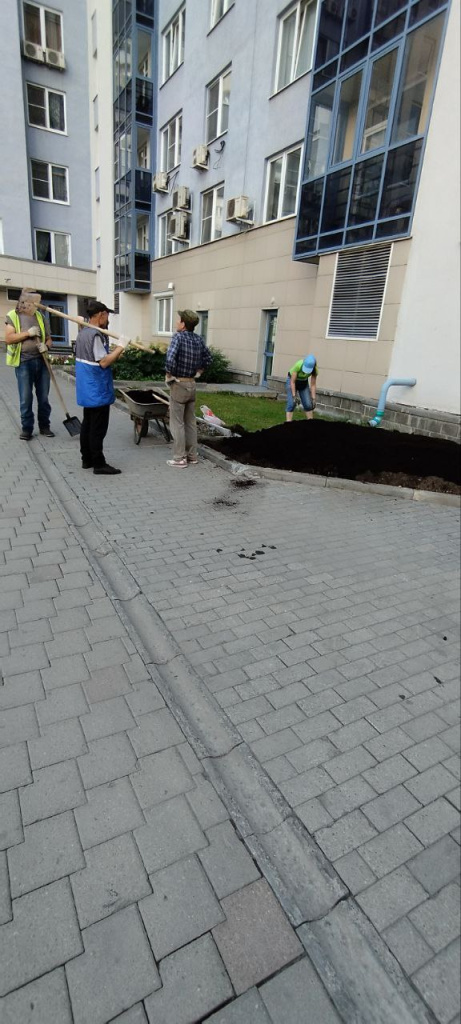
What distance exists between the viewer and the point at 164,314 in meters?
24.0

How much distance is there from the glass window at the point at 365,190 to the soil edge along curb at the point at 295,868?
35.6ft

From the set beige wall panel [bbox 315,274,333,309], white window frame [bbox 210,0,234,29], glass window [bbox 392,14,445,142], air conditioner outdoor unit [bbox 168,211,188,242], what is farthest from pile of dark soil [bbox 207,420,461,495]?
white window frame [bbox 210,0,234,29]

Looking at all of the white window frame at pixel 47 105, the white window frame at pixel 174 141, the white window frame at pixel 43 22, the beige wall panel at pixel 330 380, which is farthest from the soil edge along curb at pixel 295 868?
the white window frame at pixel 43 22

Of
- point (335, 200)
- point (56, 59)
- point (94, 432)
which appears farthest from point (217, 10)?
point (94, 432)

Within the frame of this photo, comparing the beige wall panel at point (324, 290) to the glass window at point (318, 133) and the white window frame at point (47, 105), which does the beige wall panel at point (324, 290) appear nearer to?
the glass window at point (318, 133)

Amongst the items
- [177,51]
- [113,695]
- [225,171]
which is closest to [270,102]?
[225,171]

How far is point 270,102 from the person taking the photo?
1445 centimetres

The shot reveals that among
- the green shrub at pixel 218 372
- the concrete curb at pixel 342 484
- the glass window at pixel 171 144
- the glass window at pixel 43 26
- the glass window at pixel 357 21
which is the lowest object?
the concrete curb at pixel 342 484

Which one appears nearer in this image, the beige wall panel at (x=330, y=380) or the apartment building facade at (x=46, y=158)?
the beige wall panel at (x=330, y=380)

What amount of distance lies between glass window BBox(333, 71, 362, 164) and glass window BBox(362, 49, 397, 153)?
622 mm

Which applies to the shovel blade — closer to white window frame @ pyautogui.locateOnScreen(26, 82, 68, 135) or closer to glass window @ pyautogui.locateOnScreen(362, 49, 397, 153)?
glass window @ pyautogui.locateOnScreen(362, 49, 397, 153)

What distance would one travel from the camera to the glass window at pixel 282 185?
14.2 m

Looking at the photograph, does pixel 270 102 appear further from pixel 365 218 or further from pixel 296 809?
pixel 296 809

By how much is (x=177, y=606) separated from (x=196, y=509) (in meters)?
2.14
